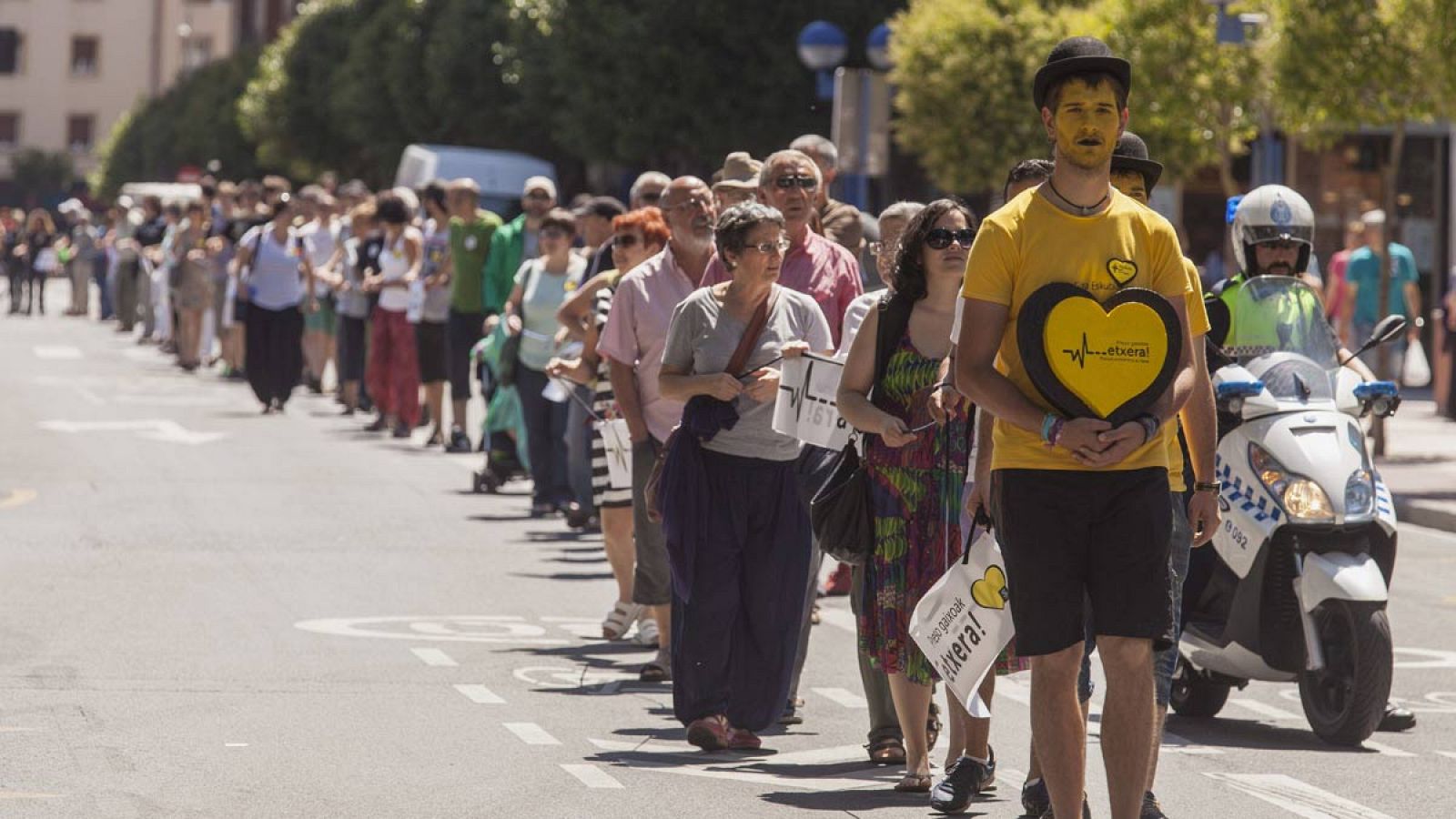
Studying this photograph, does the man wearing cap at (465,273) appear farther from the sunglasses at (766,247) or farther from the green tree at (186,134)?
the green tree at (186,134)

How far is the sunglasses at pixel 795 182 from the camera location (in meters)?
9.51

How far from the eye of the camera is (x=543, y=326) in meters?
15.0

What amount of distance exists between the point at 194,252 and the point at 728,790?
23.4m

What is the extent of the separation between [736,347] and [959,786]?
1782mm

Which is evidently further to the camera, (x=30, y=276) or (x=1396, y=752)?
(x=30, y=276)

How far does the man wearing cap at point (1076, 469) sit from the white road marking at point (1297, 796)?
1428 mm

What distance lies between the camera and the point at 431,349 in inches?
814

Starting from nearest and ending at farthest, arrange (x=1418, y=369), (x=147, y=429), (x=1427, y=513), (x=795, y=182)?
(x=795, y=182)
(x=1427, y=513)
(x=147, y=429)
(x=1418, y=369)

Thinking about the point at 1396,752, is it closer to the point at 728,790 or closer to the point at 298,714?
the point at 728,790

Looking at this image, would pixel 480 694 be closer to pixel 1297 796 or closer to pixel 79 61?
pixel 1297 796

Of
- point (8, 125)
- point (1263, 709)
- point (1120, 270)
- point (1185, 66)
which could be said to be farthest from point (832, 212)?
point (8, 125)

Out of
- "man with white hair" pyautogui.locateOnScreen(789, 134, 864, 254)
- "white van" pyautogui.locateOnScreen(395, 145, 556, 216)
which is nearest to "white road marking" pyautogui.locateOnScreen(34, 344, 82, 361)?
"white van" pyautogui.locateOnScreen(395, 145, 556, 216)

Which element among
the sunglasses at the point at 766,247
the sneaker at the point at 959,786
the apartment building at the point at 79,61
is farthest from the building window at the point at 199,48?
the sneaker at the point at 959,786

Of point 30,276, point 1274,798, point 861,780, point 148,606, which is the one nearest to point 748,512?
point 861,780
